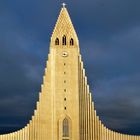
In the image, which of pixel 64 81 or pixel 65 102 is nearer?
pixel 65 102

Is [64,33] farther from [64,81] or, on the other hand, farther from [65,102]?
[65,102]

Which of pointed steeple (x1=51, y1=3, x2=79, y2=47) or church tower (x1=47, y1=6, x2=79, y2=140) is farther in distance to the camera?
pointed steeple (x1=51, y1=3, x2=79, y2=47)

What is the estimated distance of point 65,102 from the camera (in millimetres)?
60812

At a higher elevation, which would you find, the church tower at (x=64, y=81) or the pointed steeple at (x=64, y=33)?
the pointed steeple at (x=64, y=33)

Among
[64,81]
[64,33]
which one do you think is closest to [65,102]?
[64,81]

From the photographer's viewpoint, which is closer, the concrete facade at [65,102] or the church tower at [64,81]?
the concrete facade at [65,102]

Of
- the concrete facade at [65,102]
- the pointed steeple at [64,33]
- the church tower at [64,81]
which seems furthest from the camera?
the pointed steeple at [64,33]

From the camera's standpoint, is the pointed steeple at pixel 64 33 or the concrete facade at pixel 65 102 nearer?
the concrete facade at pixel 65 102

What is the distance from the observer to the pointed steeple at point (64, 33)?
6266 cm

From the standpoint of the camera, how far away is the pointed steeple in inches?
2467

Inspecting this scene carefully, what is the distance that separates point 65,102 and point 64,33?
31.5 ft

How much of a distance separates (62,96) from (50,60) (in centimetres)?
519

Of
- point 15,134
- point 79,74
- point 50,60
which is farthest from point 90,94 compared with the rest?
point 15,134

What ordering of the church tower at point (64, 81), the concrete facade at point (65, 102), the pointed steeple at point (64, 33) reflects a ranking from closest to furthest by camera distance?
the concrete facade at point (65, 102)
the church tower at point (64, 81)
the pointed steeple at point (64, 33)
